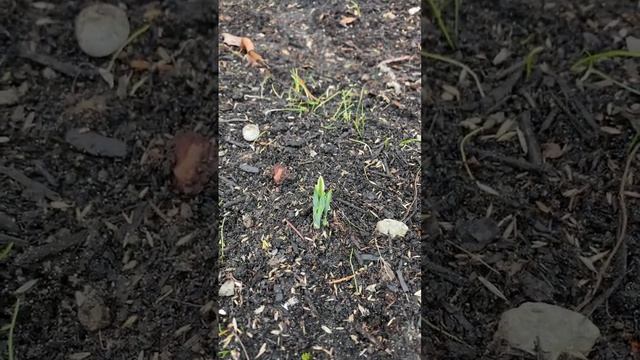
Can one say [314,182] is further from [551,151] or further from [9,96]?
[9,96]

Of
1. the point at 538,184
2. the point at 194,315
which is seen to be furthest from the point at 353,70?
the point at 194,315

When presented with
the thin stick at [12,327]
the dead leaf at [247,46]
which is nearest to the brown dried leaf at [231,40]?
the dead leaf at [247,46]

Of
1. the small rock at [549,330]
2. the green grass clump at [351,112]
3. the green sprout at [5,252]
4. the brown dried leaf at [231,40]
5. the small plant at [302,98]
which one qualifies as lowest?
the small rock at [549,330]

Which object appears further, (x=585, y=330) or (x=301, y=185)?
(x=301, y=185)

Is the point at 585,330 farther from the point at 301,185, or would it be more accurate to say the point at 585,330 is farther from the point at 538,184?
the point at 301,185

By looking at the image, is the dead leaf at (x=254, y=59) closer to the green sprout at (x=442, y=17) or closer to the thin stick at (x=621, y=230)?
the green sprout at (x=442, y=17)
